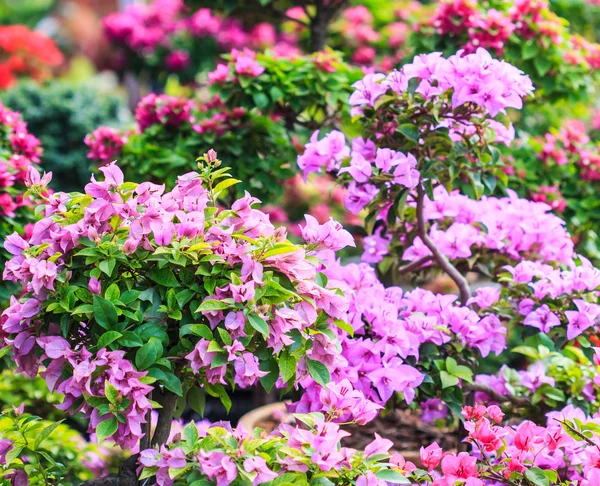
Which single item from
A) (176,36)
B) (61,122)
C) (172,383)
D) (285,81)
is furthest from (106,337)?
(176,36)

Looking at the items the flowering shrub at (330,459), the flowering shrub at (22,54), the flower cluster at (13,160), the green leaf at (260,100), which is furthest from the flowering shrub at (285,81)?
the flowering shrub at (22,54)

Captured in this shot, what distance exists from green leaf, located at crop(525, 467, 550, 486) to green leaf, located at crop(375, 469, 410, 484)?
27 centimetres

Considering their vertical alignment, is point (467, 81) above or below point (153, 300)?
above

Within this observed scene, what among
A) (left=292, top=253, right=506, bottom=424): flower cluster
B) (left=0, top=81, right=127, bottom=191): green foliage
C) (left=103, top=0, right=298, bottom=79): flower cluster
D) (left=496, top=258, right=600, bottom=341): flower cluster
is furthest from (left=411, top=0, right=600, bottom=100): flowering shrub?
(left=103, top=0, right=298, bottom=79): flower cluster

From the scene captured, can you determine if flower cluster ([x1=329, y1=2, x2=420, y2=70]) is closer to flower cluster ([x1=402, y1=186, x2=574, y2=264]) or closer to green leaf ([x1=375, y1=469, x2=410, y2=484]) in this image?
flower cluster ([x1=402, y1=186, x2=574, y2=264])

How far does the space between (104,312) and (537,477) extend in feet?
2.96

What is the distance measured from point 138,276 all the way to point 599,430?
1.08 m

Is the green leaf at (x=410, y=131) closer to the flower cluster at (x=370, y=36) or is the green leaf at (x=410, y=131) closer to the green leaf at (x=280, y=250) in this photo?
the green leaf at (x=280, y=250)

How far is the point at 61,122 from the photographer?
4082mm

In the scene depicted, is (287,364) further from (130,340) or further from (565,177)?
(565,177)

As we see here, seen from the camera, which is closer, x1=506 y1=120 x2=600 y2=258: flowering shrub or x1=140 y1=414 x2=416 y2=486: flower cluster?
x1=140 y1=414 x2=416 y2=486: flower cluster

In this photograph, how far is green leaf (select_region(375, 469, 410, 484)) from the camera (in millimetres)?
1416

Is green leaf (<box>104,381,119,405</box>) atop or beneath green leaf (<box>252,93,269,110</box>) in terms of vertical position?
beneath

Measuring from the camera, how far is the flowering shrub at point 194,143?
8.36 ft
